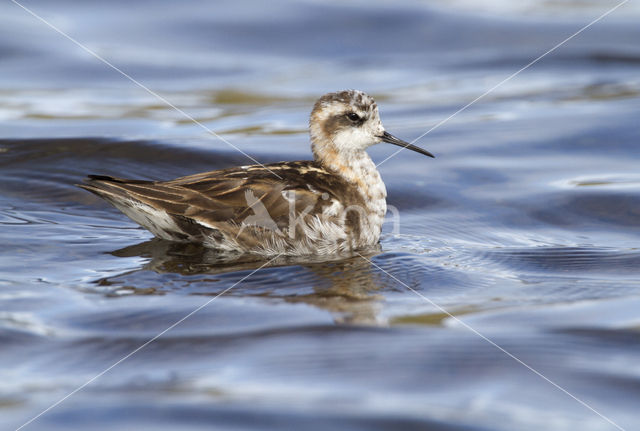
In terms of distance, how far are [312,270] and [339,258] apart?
16.8 inches

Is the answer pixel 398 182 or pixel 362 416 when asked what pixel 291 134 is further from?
pixel 362 416

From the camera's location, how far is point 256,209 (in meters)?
7.16

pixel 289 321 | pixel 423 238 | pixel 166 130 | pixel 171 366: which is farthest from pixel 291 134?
pixel 171 366

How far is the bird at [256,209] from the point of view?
7160mm

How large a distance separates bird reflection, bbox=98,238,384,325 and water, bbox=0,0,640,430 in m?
0.03

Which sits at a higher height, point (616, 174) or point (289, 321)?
point (616, 174)

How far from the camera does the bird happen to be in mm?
7160

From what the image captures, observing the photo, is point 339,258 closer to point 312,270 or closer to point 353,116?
point 312,270

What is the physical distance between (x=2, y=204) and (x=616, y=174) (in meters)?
6.08

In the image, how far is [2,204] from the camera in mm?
8219

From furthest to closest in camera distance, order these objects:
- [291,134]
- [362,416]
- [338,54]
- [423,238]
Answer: [338,54], [291,134], [423,238], [362,416]
